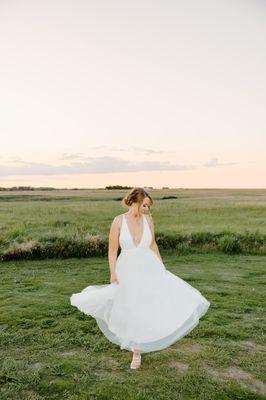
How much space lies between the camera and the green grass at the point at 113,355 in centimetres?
668

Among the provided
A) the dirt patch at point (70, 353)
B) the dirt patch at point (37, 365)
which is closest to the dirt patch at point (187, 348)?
the dirt patch at point (70, 353)

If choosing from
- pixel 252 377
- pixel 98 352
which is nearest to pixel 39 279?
pixel 98 352

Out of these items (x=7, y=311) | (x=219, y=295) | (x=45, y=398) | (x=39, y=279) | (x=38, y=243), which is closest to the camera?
(x=45, y=398)

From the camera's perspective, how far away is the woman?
23.9 ft

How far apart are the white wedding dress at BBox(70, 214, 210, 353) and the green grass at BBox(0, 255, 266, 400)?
555 mm

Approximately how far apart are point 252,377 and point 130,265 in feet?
8.28

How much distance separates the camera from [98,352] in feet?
27.1

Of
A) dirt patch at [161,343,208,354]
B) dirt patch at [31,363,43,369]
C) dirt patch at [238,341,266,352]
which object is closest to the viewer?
dirt patch at [31,363,43,369]

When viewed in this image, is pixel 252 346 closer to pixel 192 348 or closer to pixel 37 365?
pixel 192 348

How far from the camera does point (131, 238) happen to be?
24.2 ft

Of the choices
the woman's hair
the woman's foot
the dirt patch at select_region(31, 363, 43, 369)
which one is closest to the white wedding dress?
the woman's foot

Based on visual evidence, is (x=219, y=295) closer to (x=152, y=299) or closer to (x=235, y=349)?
(x=235, y=349)

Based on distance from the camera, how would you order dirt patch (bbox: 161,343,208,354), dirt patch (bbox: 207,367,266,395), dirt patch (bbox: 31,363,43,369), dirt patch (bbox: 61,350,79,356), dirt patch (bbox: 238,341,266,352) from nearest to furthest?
1. dirt patch (bbox: 207,367,266,395)
2. dirt patch (bbox: 31,363,43,369)
3. dirt patch (bbox: 61,350,79,356)
4. dirt patch (bbox: 161,343,208,354)
5. dirt patch (bbox: 238,341,266,352)

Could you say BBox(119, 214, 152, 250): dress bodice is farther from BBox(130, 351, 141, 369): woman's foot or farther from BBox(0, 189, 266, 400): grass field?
BBox(0, 189, 266, 400): grass field
